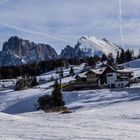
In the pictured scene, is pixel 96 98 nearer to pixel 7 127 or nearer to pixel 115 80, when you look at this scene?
pixel 115 80

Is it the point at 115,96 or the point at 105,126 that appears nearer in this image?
the point at 105,126

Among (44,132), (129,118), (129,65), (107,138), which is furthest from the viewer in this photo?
(129,65)

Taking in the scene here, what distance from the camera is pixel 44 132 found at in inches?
903

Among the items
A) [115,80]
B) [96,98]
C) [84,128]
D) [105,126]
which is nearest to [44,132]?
[84,128]

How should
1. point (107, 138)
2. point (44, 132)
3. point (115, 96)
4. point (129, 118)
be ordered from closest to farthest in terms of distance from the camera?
point (107, 138) → point (44, 132) → point (129, 118) → point (115, 96)

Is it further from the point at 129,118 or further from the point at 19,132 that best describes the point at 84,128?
the point at 129,118

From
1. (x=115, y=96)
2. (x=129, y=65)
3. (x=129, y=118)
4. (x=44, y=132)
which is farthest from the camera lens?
(x=129, y=65)

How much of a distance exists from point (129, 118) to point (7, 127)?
37.6 feet

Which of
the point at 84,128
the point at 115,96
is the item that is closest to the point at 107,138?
the point at 84,128

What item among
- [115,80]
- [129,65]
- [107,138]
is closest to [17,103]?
[115,80]

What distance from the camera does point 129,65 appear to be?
575 ft

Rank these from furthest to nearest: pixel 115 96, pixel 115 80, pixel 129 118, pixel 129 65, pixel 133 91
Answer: pixel 129 65, pixel 115 80, pixel 133 91, pixel 115 96, pixel 129 118

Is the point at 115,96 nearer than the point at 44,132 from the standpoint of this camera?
No

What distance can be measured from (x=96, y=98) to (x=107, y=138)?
5550cm
